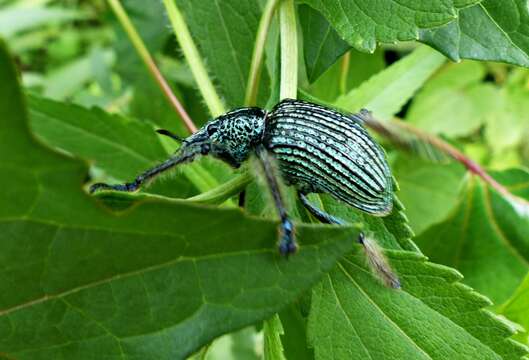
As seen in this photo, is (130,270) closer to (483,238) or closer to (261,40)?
(261,40)

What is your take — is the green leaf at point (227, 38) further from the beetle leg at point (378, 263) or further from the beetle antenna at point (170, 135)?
the beetle leg at point (378, 263)

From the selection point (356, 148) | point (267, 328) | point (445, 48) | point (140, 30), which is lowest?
point (267, 328)

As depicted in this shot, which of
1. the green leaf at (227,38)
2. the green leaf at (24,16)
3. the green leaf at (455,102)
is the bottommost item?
the green leaf at (227,38)

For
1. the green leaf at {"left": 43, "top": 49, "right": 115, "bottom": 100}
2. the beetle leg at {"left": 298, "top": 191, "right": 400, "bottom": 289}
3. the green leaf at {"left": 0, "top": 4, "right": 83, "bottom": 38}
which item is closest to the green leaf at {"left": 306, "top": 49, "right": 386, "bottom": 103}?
the beetle leg at {"left": 298, "top": 191, "right": 400, "bottom": 289}

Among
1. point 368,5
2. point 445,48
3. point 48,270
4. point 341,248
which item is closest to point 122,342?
point 48,270

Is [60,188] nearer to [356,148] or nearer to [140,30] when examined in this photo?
[356,148]

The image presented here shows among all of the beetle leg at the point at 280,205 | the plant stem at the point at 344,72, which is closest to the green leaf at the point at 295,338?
the beetle leg at the point at 280,205

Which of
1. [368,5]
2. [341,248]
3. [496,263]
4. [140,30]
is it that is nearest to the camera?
[341,248]
